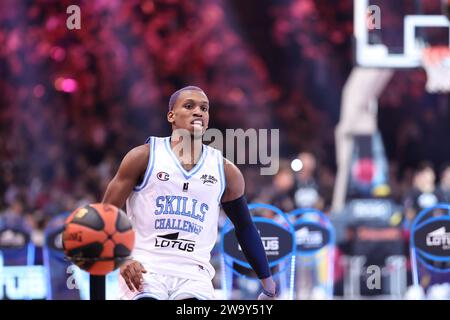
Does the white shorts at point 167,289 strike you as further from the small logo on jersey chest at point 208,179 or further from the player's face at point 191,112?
the player's face at point 191,112

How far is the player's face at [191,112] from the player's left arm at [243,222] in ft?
1.02

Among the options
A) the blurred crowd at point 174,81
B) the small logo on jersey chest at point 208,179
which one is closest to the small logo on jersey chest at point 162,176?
the small logo on jersey chest at point 208,179

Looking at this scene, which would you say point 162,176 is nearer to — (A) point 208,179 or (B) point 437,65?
(A) point 208,179

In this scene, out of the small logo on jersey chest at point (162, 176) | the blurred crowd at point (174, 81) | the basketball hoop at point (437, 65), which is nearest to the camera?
the small logo on jersey chest at point (162, 176)

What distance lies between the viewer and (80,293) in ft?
26.4

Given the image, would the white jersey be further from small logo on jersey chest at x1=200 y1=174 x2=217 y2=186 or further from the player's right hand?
the player's right hand

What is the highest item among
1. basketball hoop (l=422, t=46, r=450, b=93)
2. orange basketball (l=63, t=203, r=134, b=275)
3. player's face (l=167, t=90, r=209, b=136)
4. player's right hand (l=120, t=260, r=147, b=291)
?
basketball hoop (l=422, t=46, r=450, b=93)

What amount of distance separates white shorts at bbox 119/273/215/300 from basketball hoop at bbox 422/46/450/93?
7984mm

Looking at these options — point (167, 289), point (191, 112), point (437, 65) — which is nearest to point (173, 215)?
point (167, 289)

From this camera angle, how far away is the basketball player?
4.96 meters

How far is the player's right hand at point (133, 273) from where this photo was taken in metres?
4.75

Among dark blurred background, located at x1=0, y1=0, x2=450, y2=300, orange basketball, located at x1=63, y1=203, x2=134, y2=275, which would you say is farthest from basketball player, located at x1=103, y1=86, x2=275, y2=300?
dark blurred background, located at x1=0, y1=0, x2=450, y2=300

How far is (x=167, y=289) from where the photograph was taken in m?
4.92
